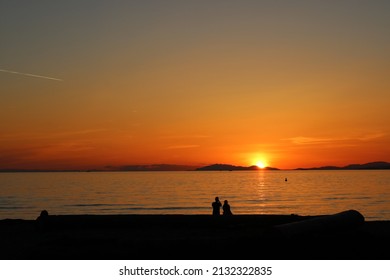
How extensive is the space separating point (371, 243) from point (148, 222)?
1065 centimetres

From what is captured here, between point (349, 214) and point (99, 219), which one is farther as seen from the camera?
point (99, 219)

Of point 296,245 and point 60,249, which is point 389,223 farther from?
point 60,249

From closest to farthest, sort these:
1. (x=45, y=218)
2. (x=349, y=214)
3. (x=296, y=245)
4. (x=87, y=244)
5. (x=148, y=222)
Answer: (x=296, y=245) < (x=87, y=244) < (x=349, y=214) < (x=45, y=218) < (x=148, y=222)

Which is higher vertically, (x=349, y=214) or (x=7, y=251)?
(x=349, y=214)

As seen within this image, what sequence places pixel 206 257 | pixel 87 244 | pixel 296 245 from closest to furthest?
pixel 206 257
pixel 296 245
pixel 87 244

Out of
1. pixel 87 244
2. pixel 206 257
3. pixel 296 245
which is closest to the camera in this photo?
pixel 206 257

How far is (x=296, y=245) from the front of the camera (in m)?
15.4
